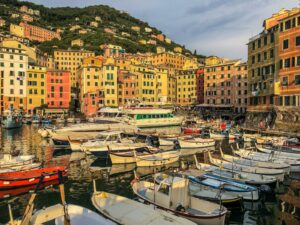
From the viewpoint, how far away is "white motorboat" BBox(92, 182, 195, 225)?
13.2 m

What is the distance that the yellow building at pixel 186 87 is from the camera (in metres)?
124

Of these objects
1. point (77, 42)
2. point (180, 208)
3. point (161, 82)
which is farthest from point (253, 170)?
point (77, 42)

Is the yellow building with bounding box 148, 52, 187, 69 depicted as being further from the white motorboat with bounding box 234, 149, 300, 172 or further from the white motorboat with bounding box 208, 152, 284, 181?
the white motorboat with bounding box 208, 152, 284, 181

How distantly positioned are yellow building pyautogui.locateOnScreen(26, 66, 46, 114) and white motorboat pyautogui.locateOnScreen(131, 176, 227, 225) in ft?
303

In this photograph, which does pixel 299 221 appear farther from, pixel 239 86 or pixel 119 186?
pixel 239 86

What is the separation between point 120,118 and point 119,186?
44966 millimetres

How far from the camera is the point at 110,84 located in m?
97.2

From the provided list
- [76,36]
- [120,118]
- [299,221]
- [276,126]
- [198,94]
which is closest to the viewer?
[299,221]

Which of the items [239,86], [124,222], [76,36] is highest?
[76,36]

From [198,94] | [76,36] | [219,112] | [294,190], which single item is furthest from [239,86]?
[76,36]

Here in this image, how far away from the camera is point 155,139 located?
47.7 meters

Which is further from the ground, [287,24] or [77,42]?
[77,42]

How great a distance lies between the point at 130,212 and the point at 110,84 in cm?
8496

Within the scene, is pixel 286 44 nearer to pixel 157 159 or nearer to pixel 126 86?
pixel 157 159
